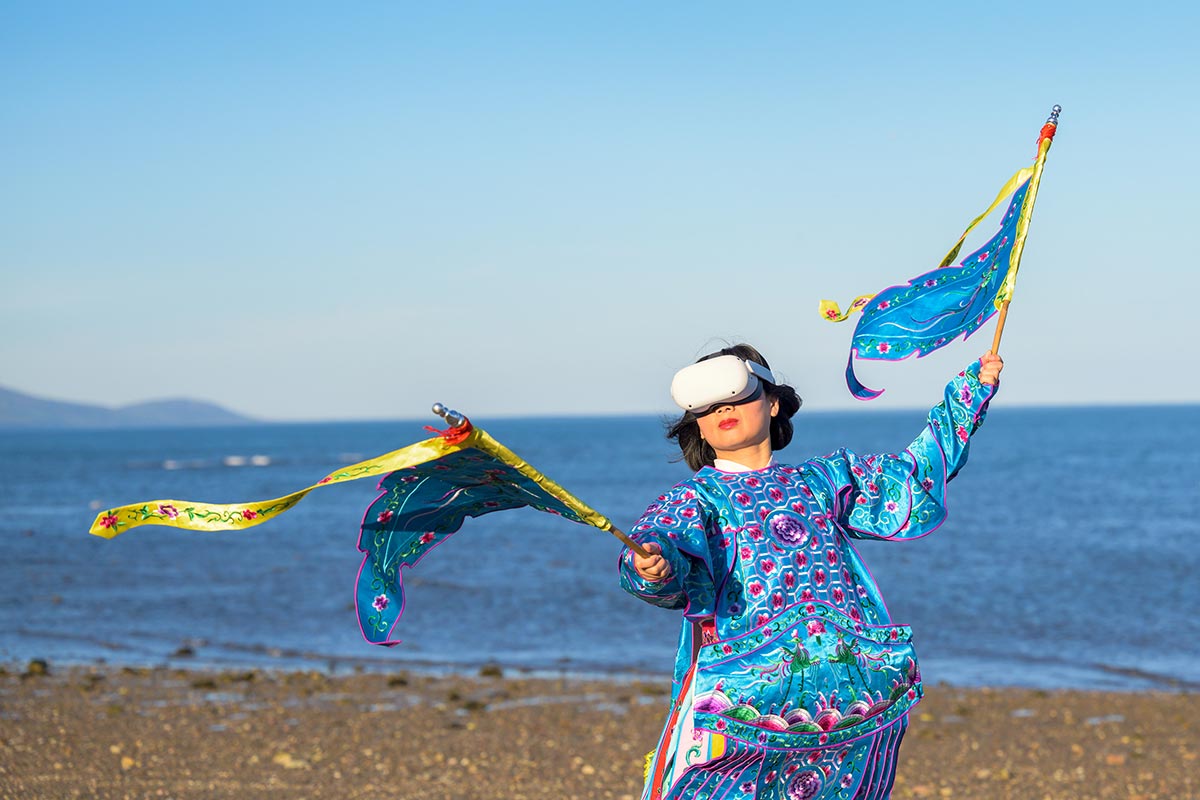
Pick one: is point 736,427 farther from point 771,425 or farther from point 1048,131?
point 1048,131

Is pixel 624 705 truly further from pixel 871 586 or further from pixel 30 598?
pixel 30 598

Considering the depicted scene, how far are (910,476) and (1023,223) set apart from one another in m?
1.01

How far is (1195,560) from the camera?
26.2 m

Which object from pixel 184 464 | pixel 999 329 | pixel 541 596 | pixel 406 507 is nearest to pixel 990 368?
pixel 999 329

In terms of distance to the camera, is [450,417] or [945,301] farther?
[945,301]

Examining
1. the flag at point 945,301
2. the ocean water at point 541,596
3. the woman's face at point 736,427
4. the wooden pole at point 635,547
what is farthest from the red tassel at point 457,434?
the ocean water at point 541,596

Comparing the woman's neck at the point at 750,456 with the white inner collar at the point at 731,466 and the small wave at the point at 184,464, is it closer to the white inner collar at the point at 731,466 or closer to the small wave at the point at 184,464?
the white inner collar at the point at 731,466

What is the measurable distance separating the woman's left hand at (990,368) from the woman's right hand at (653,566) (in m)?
1.36

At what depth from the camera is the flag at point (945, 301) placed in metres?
4.68

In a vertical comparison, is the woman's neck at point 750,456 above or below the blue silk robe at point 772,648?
above

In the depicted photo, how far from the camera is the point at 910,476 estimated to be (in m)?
4.36

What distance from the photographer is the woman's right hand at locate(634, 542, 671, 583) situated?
3689mm

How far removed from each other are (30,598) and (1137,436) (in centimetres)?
10441

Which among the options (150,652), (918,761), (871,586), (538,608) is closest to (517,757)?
(918,761)
